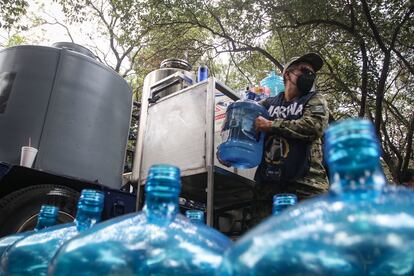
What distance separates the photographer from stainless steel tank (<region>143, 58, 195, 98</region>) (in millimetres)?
4321

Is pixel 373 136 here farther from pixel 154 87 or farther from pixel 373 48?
pixel 373 48

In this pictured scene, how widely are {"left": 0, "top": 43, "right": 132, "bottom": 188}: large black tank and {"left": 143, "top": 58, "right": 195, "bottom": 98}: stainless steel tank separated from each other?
52 cm

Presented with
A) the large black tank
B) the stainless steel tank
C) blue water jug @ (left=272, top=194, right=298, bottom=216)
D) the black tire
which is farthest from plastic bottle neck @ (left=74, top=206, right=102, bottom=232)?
the stainless steel tank

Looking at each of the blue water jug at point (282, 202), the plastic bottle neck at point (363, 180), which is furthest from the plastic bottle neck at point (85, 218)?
the plastic bottle neck at point (363, 180)

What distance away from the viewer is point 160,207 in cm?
61

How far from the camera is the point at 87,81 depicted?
3842 millimetres

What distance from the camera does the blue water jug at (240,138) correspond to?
9.82 feet

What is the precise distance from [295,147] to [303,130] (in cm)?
14

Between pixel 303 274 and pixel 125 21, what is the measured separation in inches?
368

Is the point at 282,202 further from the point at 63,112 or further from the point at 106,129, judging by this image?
the point at 106,129

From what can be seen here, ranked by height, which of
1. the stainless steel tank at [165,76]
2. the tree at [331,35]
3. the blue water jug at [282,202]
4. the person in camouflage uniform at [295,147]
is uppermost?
the tree at [331,35]

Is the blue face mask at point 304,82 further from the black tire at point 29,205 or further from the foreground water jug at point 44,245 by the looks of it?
the foreground water jug at point 44,245

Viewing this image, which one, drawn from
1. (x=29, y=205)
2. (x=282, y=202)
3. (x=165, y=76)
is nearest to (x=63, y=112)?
(x=29, y=205)

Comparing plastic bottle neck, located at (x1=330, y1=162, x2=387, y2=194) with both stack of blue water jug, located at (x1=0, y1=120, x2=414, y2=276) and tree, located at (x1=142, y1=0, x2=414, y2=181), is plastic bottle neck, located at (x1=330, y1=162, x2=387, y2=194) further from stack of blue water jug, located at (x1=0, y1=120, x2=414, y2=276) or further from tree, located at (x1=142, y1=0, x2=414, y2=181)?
tree, located at (x1=142, y1=0, x2=414, y2=181)
